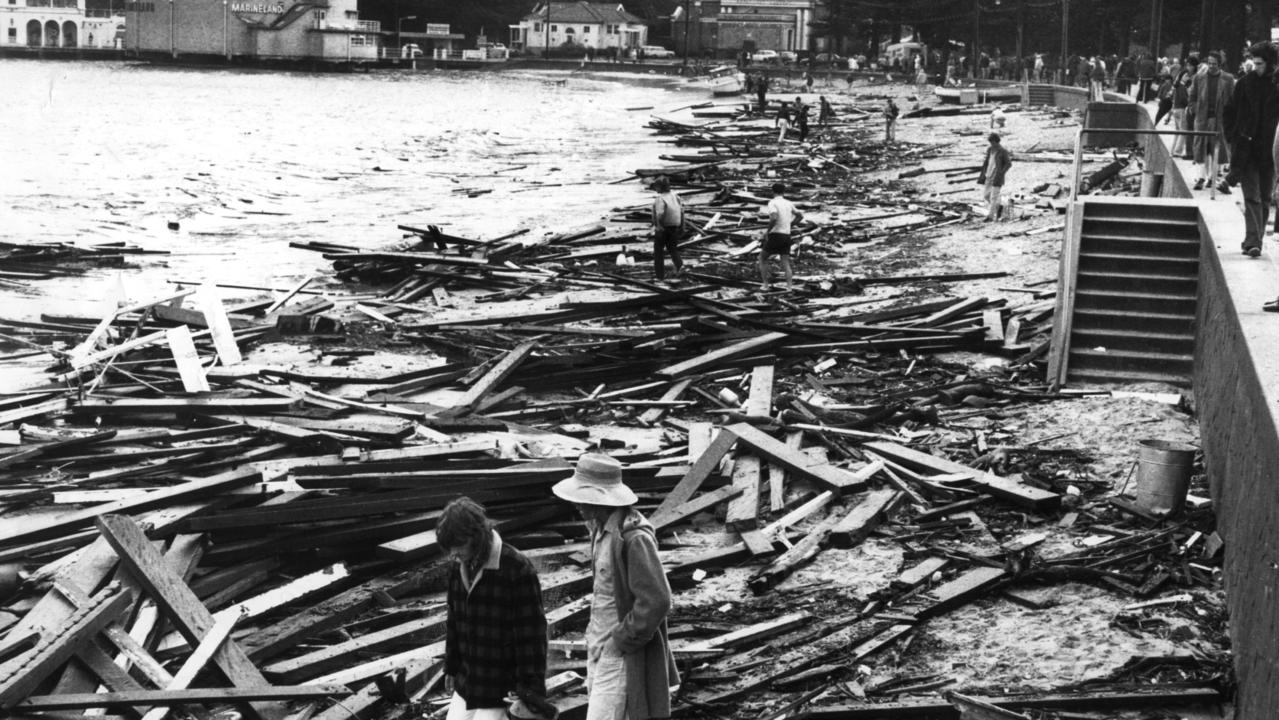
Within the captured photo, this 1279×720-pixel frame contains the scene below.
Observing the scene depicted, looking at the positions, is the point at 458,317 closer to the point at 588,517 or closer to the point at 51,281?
the point at 51,281

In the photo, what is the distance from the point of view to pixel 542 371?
15.2 m

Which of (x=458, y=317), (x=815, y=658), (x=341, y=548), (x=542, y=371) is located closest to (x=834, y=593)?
(x=815, y=658)

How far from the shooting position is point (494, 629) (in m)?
6.08

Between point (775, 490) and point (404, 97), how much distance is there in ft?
328

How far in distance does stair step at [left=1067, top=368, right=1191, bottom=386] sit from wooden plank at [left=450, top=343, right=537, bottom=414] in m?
5.83

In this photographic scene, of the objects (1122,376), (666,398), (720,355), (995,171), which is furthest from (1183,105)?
(666,398)

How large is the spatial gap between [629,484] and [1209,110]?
13039 mm

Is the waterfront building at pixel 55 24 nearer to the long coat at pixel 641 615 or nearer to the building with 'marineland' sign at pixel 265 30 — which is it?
the building with 'marineland' sign at pixel 265 30

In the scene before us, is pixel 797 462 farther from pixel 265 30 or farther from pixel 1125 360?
pixel 265 30

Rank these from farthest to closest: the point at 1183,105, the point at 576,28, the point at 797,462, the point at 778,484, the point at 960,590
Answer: the point at 576,28 → the point at 1183,105 → the point at 797,462 → the point at 778,484 → the point at 960,590

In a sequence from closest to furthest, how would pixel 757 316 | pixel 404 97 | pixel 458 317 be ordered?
pixel 757 316 → pixel 458 317 → pixel 404 97

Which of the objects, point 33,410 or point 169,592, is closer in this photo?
point 169,592

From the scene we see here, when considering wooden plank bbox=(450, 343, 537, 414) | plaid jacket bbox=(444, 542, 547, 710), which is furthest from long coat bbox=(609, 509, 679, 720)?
wooden plank bbox=(450, 343, 537, 414)

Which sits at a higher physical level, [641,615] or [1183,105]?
[1183,105]
